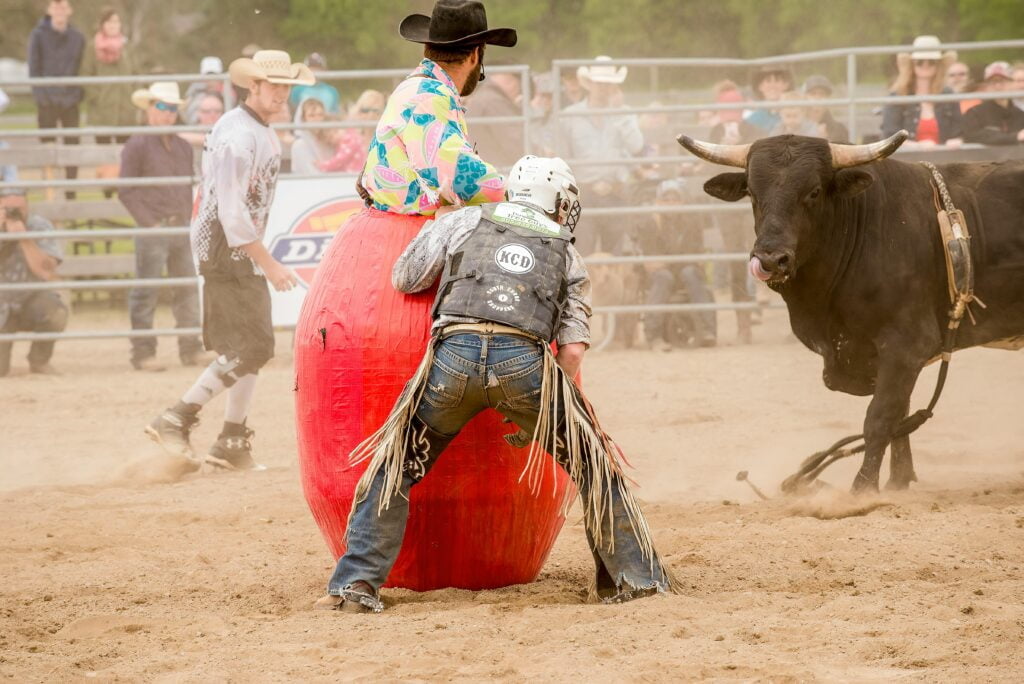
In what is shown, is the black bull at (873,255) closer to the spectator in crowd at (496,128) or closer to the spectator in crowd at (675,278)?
the spectator in crowd at (675,278)

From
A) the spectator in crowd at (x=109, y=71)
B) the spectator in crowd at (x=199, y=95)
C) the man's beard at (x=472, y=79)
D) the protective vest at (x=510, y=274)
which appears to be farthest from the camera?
the spectator in crowd at (x=109, y=71)

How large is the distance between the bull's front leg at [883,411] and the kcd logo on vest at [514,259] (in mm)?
2638

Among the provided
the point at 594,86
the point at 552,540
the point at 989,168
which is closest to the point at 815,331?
the point at 989,168

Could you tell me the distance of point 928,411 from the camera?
638 cm

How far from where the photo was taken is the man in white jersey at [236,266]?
24.6ft

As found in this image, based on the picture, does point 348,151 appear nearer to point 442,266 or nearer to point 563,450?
point 442,266

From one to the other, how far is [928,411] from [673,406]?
9.61 ft

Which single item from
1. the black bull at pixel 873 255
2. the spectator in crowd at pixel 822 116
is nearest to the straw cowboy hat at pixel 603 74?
the spectator in crowd at pixel 822 116

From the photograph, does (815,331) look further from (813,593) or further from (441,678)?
(441,678)

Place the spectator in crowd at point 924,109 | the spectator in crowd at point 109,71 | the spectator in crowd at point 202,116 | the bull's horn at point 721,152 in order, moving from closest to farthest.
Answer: the bull's horn at point 721,152
the spectator in crowd at point 924,109
the spectator in crowd at point 202,116
the spectator in crowd at point 109,71

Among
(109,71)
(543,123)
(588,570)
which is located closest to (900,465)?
(588,570)

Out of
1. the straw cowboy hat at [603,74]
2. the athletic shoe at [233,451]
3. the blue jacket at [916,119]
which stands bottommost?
the athletic shoe at [233,451]

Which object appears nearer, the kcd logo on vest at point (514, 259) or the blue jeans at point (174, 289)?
the kcd logo on vest at point (514, 259)

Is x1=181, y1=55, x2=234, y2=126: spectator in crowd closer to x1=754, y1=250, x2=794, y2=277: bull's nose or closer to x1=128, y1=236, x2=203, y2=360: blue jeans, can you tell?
x1=128, y1=236, x2=203, y2=360: blue jeans
